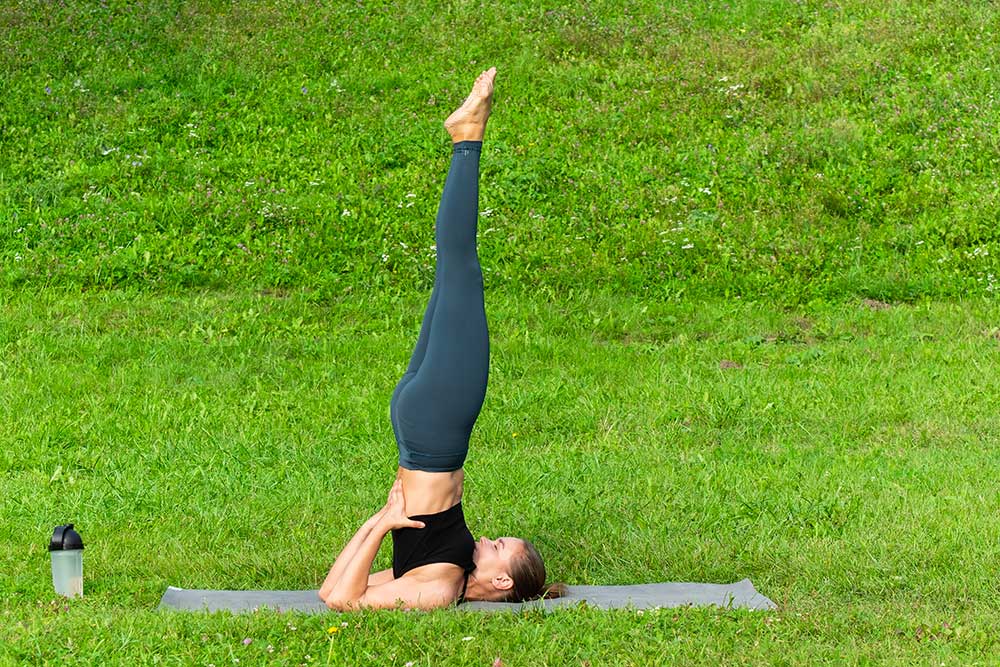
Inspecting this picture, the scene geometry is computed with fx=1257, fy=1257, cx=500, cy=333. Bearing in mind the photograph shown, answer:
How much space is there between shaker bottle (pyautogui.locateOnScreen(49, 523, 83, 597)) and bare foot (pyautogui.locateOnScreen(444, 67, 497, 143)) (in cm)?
285

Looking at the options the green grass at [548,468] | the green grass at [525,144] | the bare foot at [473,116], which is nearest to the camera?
the green grass at [548,468]

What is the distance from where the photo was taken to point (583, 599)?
6629 mm

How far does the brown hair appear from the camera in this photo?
21.4ft

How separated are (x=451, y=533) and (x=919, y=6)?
1652cm

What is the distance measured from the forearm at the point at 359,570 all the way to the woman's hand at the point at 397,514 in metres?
0.03

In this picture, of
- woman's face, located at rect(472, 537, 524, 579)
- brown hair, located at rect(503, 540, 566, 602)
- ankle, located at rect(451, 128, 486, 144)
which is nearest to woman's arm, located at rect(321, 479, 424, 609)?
woman's face, located at rect(472, 537, 524, 579)

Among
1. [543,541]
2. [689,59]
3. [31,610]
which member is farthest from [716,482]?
[689,59]

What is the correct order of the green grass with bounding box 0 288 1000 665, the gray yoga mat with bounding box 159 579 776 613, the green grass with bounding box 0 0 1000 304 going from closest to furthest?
1. the green grass with bounding box 0 288 1000 665
2. the gray yoga mat with bounding box 159 579 776 613
3. the green grass with bounding box 0 0 1000 304

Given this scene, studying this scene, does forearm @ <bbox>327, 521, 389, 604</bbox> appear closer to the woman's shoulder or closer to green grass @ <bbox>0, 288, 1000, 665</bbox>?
the woman's shoulder

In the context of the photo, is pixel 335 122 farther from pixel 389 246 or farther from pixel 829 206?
pixel 829 206

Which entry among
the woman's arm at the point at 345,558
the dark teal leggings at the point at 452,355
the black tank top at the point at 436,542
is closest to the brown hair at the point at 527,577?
the black tank top at the point at 436,542

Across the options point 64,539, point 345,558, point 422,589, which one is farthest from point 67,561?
point 422,589

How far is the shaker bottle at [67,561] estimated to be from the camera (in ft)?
21.2

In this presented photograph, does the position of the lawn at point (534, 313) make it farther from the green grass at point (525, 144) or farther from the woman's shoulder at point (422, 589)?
the woman's shoulder at point (422, 589)
